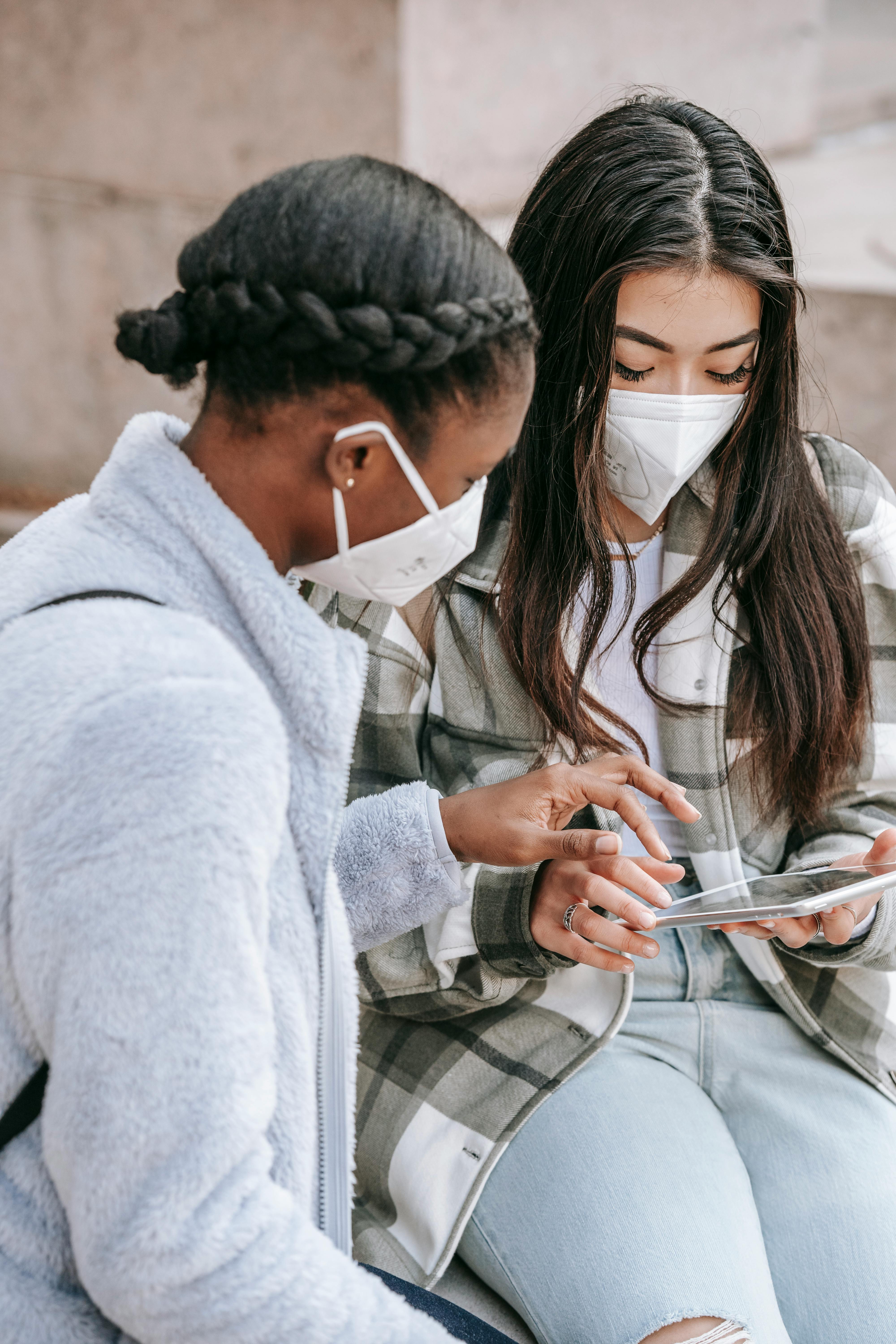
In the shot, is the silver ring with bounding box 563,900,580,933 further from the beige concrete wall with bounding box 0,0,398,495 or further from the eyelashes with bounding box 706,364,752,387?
the beige concrete wall with bounding box 0,0,398,495

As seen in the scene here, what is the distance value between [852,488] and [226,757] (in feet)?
4.63

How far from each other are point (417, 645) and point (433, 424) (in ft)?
2.62

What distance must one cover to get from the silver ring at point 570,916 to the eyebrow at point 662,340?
2.60ft

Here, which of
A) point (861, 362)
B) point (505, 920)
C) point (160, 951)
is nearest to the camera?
point (160, 951)

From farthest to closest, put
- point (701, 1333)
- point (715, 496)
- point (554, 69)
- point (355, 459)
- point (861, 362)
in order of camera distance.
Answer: point (554, 69)
point (861, 362)
point (715, 496)
point (701, 1333)
point (355, 459)

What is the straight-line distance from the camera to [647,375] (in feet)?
5.56

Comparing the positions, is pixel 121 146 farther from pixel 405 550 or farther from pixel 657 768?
pixel 405 550

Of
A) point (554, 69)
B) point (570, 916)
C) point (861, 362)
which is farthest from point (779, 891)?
point (554, 69)

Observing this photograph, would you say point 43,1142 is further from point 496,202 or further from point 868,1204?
point 496,202

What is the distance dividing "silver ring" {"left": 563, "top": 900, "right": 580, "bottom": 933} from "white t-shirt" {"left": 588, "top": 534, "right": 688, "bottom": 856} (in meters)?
0.30

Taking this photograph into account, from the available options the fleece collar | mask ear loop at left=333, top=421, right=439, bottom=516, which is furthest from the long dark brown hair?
the fleece collar

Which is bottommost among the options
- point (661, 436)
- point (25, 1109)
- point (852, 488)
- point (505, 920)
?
point (505, 920)

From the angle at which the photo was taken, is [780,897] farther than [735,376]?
No

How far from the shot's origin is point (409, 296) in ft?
3.11
